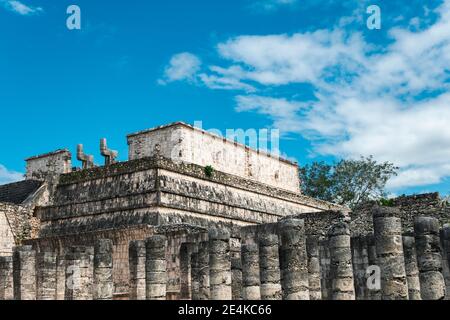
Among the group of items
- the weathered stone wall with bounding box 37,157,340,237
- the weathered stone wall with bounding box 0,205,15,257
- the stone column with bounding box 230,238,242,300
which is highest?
the weathered stone wall with bounding box 37,157,340,237

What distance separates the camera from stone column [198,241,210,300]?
13.6 metres

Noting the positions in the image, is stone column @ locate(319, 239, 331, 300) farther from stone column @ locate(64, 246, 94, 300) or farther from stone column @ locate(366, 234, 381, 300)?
stone column @ locate(64, 246, 94, 300)

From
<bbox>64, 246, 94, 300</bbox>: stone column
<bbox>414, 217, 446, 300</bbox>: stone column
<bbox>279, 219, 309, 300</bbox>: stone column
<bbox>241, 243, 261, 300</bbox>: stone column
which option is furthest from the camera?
<bbox>64, 246, 94, 300</bbox>: stone column

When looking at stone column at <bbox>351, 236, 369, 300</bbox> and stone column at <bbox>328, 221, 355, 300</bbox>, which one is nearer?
stone column at <bbox>328, 221, 355, 300</bbox>

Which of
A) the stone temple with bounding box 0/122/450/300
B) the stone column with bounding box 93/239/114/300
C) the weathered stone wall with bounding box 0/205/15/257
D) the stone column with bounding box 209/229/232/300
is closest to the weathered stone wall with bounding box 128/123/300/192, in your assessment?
the stone temple with bounding box 0/122/450/300

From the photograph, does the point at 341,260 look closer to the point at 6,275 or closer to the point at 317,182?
the point at 6,275

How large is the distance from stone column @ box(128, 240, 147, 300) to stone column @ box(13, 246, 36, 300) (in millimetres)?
2179

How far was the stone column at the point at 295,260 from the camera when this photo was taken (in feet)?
37.0

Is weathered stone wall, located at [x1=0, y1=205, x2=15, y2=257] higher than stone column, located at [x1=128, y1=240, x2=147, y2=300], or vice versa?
weathered stone wall, located at [x1=0, y1=205, x2=15, y2=257]

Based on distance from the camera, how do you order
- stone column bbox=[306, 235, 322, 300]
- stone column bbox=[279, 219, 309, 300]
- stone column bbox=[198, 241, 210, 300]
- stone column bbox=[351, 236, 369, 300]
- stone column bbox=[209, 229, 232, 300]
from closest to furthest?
1. stone column bbox=[279, 219, 309, 300]
2. stone column bbox=[209, 229, 232, 300]
3. stone column bbox=[198, 241, 210, 300]
4. stone column bbox=[306, 235, 322, 300]
5. stone column bbox=[351, 236, 369, 300]

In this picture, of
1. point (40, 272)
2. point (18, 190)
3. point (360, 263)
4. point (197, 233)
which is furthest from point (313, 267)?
point (18, 190)

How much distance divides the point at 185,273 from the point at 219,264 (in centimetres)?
376
